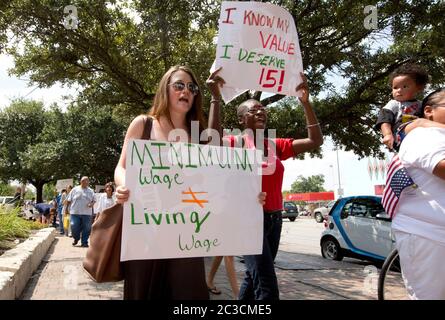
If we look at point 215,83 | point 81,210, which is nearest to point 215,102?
point 215,83

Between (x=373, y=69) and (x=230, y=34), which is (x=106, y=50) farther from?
(x=230, y=34)

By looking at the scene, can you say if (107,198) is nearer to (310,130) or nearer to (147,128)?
(310,130)

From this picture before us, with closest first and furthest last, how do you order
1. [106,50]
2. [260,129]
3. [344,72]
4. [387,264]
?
[260,129] → [387,264] → [106,50] → [344,72]

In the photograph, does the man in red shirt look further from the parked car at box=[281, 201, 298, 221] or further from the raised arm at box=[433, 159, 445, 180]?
the parked car at box=[281, 201, 298, 221]

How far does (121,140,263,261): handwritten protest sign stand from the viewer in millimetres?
2291

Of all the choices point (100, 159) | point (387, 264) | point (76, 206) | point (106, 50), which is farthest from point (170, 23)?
point (100, 159)

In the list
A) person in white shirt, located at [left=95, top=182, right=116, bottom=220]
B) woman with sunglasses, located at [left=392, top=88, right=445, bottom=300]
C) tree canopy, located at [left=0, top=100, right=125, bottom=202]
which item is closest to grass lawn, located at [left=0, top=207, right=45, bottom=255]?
person in white shirt, located at [left=95, top=182, right=116, bottom=220]

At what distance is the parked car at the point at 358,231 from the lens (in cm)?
858

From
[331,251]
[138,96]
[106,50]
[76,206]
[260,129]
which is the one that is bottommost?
[331,251]

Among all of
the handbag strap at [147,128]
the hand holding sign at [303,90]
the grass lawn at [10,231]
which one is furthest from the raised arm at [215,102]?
the grass lawn at [10,231]

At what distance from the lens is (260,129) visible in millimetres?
3367

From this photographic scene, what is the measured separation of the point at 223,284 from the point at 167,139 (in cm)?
378

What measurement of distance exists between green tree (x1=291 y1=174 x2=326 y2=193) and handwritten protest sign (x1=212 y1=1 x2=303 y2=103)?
12327 cm

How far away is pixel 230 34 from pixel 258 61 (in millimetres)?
305
